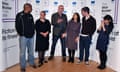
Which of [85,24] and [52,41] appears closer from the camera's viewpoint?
[85,24]

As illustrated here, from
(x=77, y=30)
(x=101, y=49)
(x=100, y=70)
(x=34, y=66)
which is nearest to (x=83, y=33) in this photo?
(x=77, y=30)

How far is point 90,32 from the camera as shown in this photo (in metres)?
5.23

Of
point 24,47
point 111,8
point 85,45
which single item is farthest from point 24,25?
point 111,8

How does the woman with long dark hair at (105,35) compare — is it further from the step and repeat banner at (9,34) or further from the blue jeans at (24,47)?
the step and repeat banner at (9,34)

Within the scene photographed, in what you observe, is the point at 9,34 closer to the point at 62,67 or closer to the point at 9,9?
the point at 9,9

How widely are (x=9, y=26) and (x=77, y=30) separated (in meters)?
1.87

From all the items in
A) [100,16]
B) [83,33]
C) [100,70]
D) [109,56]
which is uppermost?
[100,16]

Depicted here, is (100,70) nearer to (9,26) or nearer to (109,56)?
(109,56)

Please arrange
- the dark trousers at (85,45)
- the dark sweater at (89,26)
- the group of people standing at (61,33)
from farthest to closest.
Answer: the dark trousers at (85,45)
the dark sweater at (89,26)
the group of people standing at (61,33)

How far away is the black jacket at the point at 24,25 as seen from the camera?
14.1 ft

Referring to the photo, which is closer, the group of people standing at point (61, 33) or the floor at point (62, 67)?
the group of people standing at point (61, 33)

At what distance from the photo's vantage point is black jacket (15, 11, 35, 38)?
14.1ft

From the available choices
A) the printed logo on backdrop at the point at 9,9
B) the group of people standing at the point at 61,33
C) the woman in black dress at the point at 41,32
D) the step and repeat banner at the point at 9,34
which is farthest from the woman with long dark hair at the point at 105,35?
the printed logo on backdrop at the point at 9,9

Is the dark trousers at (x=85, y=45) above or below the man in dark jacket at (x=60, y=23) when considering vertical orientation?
below
